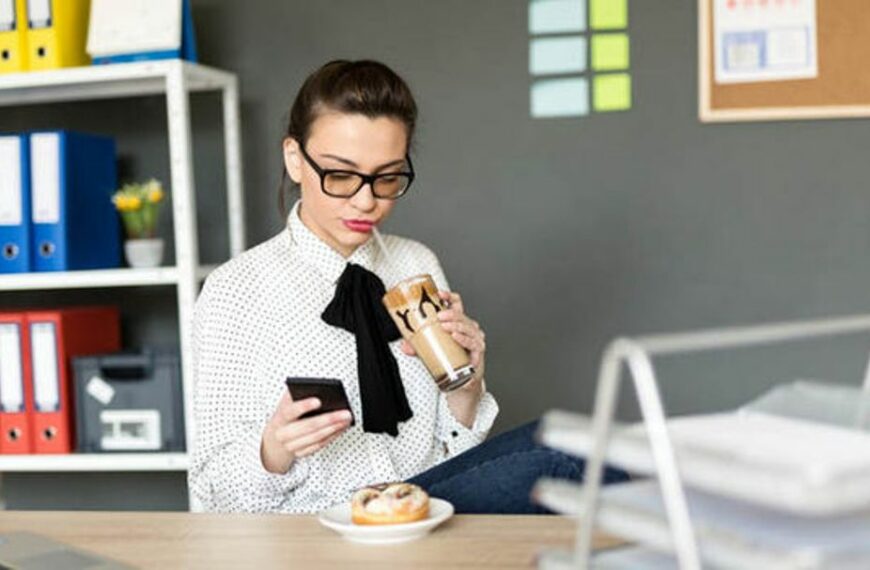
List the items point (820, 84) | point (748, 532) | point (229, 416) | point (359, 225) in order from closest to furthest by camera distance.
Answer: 1. point (748, 532)
2. point (229, 416)
3. point (359, 225)
4. point (820, 84)

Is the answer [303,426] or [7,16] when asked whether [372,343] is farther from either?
[7,16]

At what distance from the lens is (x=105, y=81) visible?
2.68m

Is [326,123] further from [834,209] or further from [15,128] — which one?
[15,128]

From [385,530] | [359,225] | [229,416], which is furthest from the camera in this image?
[359,225]

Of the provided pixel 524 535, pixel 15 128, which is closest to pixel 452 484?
pixel 524 535

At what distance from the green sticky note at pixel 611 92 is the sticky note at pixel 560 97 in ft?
0.08

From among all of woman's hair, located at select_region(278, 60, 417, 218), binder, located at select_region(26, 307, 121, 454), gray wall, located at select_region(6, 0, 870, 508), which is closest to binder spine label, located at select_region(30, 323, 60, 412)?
binder, located at select_region(26, 307, 121, 454)

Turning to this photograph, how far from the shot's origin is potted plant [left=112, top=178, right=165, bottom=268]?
8.96 ft

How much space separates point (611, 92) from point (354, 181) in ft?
3.45

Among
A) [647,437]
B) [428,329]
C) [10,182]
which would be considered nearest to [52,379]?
[10,182]

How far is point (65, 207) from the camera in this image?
2.63 meters

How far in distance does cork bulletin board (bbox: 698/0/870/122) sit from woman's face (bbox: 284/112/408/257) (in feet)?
3.31

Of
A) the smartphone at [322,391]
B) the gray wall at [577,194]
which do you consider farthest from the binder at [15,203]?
the smartphone at [322,391]

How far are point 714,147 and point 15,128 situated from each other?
1780 mm
